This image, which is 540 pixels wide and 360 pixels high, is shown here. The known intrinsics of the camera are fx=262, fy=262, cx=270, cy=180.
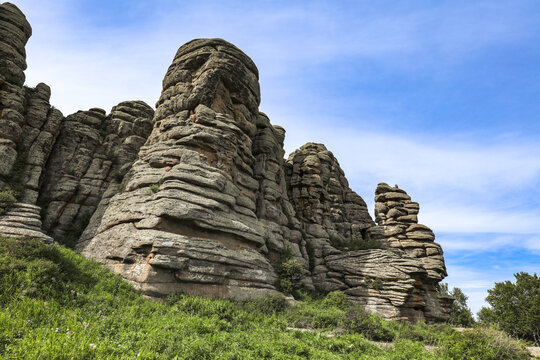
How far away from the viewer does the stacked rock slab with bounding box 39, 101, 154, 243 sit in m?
29.0

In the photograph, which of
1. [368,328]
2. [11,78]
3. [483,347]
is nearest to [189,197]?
[368,328]

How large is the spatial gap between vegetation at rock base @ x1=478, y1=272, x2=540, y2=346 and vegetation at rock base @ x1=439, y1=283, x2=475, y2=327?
16.8 feet

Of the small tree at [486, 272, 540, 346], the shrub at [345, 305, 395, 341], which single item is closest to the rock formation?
the shrub at [345, 305, 395, 341]

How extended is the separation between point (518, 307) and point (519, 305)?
427 millimetres

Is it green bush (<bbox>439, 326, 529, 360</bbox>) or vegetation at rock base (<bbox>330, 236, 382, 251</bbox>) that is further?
vegetation at rock base (<bbox>330, 236, 382, 251</bbox>)

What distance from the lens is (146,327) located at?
38.7ft

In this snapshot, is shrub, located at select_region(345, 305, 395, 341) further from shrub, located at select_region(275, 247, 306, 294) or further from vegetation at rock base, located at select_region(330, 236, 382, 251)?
vegetation at rock base, located at select_region(330, 236, 382, 251)

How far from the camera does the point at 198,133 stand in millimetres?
26938

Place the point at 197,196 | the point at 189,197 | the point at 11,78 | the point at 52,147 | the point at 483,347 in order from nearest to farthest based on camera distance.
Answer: the point at 483,347
the point at 189,197
the point at 197,196
the point at 11,78
the point at 52,147

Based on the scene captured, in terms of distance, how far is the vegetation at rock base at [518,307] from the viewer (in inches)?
1658

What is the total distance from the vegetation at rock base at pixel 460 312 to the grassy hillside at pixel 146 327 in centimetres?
3802

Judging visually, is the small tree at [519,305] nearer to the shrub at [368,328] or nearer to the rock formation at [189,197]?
the rock formation at [189,197]

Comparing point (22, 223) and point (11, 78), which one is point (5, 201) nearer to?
point (22, 223)

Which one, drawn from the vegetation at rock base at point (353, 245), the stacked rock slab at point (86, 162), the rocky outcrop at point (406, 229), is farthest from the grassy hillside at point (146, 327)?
the rocky outcrop at point (406, 229)
